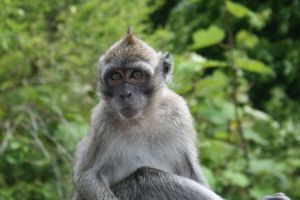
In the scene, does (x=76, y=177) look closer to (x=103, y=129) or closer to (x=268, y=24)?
(x=103, y=129)

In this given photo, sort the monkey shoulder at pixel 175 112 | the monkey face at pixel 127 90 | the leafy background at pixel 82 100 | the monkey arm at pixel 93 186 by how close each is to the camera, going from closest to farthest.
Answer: the monkey arm at pixel 93 186
the monkey face at pixel 127 90
the monkey shoulder at pixel 175 112
the leafy background at pixel 82 100

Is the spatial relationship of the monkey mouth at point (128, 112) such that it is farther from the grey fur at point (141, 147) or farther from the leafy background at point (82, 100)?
the leafy background at point (82, 100)

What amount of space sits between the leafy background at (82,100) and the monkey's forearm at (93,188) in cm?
255

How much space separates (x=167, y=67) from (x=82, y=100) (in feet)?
10.5

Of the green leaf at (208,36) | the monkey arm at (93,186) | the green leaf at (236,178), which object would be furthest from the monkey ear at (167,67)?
the green leaf at (236,178)

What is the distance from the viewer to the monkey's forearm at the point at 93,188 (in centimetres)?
543

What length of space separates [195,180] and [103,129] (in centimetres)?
87

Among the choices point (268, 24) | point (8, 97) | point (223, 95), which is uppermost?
point (268, 24)

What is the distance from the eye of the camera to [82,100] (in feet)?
30.1

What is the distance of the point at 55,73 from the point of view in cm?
893

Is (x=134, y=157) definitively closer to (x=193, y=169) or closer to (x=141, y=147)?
(x=141, y=147)

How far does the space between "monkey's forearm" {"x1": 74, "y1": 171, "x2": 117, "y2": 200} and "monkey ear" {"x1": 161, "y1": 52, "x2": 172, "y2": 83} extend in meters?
1.06

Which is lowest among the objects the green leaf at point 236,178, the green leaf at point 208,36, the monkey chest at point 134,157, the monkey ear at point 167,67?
the monkey chest at point 134,157

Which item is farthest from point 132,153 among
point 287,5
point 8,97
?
point 287,5
